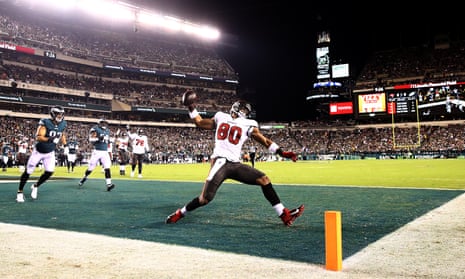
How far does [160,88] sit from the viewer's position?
6431 cm

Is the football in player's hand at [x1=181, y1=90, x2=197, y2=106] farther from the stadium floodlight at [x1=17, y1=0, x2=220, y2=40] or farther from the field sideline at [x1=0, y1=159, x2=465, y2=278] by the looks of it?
the stadium floodlight at [x1=17, y1=0, x2=220, y2=40]

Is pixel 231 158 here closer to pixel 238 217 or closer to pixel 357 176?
pixel 238 217

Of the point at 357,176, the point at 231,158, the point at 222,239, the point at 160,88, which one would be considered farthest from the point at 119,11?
the point at 222,239

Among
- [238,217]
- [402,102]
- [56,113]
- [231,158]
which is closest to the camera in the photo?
[231,158]

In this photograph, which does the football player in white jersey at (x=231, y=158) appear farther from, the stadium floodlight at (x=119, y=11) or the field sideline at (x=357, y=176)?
the stadium floodlight at (x=119, y=11)

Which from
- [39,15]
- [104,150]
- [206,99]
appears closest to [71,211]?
[104,150]

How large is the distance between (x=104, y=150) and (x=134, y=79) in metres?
51.4

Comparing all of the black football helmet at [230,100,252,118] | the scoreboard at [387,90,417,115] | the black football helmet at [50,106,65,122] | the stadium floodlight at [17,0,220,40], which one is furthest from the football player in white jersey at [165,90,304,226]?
the scoreboard at [387,90,417,115]

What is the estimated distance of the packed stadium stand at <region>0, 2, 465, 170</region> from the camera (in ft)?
157

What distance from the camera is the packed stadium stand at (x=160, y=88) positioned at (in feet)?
157

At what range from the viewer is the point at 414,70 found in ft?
196

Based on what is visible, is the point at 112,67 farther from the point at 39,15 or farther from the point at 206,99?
the point at 206,99

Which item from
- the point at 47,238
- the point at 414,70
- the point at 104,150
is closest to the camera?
the point at 47,238

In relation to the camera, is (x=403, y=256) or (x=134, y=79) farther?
(x=134, y=79)
